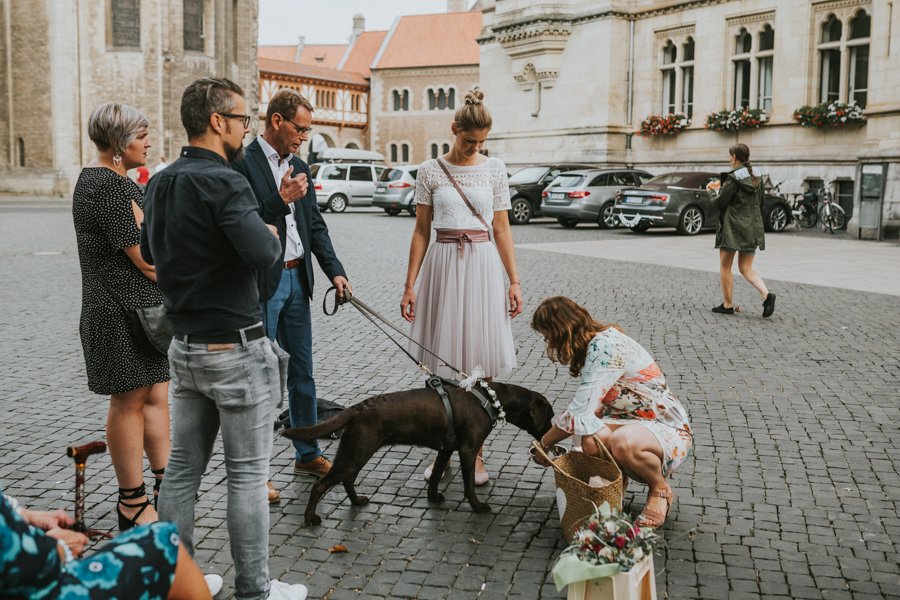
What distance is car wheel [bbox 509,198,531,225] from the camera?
86.1 feet

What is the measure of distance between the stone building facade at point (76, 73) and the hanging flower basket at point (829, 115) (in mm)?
33064

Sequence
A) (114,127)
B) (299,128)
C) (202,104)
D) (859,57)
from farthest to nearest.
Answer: (859,57), (299,128), (114,127), (202,104)

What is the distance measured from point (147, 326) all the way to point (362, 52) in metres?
88.0

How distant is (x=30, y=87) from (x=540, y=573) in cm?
5187

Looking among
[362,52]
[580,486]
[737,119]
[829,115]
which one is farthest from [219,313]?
[362,52]

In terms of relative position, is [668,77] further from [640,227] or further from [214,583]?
[214,583]

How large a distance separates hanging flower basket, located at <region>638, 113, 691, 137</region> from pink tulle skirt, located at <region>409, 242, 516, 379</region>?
25360mm

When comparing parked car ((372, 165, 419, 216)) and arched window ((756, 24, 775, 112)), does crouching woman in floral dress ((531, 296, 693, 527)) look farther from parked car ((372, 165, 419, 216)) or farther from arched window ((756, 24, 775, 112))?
parked car ((372, 165, 419, 216))

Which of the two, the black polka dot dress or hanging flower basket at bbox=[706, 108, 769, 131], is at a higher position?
hanging flower basket at bbox=[706, 108, 769, 131]

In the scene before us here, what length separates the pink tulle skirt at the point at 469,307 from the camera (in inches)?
201

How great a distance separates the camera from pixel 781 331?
31.4ft

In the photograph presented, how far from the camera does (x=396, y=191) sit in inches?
1169

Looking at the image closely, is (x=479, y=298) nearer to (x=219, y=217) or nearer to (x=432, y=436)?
(x=432, y=436)

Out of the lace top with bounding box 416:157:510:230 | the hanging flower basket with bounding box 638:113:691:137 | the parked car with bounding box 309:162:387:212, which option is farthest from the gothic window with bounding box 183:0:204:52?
the lace top with bounding box 416:157:510:230
